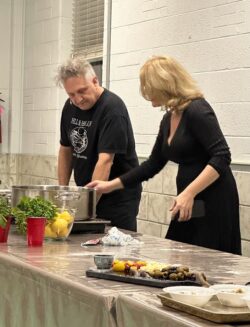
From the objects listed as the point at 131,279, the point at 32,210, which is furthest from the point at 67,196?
the point at 131,279

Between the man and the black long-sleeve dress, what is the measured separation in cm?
30

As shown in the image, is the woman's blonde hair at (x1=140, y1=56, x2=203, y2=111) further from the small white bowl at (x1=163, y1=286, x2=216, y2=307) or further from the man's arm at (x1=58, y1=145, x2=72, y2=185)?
the small white bowl at (x1=163, y1=286, x2=216, y2=307)

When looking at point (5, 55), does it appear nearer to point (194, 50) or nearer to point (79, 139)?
point (194, 50)

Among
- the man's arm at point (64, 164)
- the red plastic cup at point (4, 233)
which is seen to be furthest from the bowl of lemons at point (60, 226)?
the man's arm at point (64, 164)

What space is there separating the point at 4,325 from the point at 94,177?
1176mm

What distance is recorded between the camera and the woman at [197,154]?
2896mm

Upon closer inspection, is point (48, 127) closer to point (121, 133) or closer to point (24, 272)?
point (121, 133)

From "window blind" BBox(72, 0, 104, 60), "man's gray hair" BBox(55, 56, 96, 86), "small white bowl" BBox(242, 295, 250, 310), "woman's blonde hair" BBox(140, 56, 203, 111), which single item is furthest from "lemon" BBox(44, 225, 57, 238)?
"window blind" BBox(72, 0, 104, 60)

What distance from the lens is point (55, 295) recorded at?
73.2 inches

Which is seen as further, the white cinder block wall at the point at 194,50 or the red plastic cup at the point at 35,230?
the white cinder block wall at the point at 194,50

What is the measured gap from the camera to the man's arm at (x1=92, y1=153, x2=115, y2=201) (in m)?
3.18

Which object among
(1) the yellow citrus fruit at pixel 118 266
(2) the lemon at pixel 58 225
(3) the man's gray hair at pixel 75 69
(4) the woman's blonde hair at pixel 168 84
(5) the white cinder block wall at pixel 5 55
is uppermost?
(5) the white cinder block wall at pixel 5 55

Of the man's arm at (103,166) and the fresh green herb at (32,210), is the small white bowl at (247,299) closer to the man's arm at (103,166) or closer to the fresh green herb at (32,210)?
the fresh green herb at (32,210)

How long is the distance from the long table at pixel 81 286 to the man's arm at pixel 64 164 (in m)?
1.03
